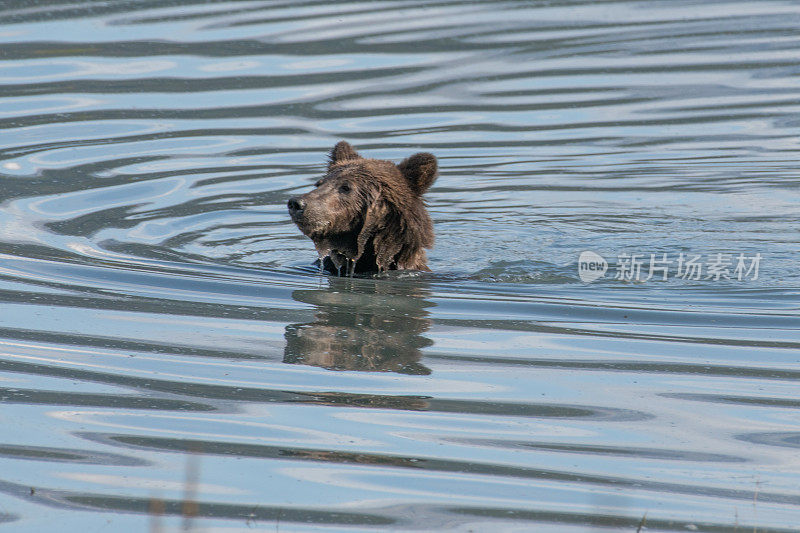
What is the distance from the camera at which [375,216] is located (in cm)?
848

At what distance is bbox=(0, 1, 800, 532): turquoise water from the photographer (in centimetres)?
473

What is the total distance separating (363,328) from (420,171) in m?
1.88

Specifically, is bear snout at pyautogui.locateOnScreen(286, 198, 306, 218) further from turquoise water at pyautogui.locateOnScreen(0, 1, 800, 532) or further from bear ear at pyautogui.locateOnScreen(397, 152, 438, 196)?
bear ear at pyautogui.locateOnScreen(397, 152, 438, 196)

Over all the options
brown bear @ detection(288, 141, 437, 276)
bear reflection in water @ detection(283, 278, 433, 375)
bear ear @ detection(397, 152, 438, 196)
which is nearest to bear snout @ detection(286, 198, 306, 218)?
brown bear @ detection(288, 141, 437, 276)

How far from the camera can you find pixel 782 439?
526cm

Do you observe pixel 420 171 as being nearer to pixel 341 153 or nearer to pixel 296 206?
pixel 341 153

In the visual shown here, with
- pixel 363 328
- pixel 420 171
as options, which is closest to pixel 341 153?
pixel 420 171

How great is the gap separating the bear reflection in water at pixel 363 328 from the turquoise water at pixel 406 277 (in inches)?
1.1

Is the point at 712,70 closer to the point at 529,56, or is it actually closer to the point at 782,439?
the point at 529,56

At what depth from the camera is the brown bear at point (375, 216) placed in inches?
331

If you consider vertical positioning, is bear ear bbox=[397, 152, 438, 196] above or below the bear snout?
above

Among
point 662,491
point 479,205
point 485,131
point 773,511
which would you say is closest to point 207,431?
point 662,491

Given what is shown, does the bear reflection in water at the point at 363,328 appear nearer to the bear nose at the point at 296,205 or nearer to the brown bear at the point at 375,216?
the brown bear at the point at 375,216

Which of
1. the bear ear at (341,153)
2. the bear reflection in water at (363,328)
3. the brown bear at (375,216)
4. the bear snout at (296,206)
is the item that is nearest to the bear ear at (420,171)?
the brown bear at (375,216)
